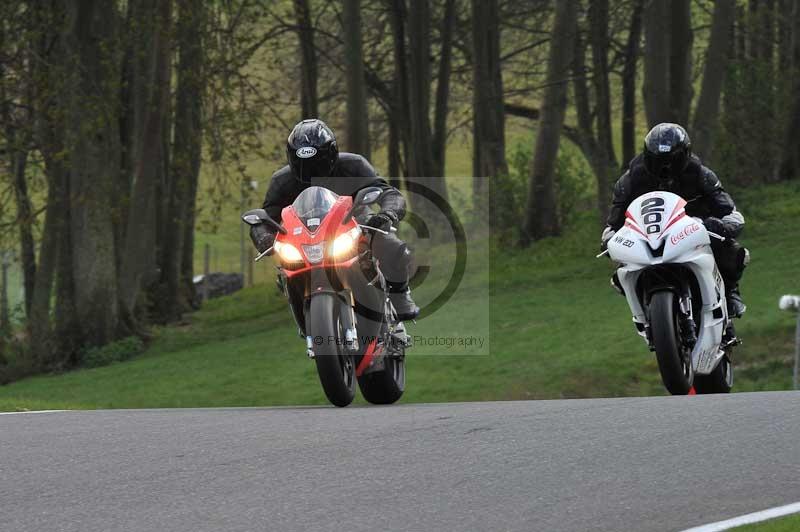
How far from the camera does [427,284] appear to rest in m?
31.0

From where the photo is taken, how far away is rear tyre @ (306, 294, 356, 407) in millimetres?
9969

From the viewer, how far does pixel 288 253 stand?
33.6 feet

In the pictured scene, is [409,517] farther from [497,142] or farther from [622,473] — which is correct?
[497,142]

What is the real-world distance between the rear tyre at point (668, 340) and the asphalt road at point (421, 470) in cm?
86

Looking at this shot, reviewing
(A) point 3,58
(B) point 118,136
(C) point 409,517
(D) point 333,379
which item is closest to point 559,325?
(B) point 118,136

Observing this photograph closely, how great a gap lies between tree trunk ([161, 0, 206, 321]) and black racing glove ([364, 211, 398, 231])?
16469 millimetres

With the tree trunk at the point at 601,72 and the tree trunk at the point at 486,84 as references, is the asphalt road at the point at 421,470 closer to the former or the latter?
the tree trunk at the point at 601,72

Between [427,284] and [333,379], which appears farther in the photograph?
[427,284]

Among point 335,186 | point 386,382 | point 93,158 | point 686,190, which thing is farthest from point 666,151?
point 93,158

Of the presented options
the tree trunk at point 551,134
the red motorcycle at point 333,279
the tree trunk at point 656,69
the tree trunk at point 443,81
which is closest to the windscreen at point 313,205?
the red motorcycle at point 333,279

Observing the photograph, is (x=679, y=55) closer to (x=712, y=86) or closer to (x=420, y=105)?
(x=712, y=86)

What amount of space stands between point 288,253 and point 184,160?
17.5m

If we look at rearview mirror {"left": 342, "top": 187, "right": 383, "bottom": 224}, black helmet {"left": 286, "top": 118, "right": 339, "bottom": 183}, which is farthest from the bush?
rearview mirror {"left": 342, "top": 187, "right": 383, "bottom": 224}

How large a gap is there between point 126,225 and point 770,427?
932 inches
